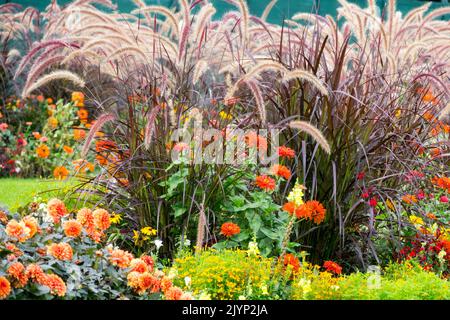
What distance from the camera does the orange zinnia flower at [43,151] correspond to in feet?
25.8

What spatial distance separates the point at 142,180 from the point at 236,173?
60 centimetres

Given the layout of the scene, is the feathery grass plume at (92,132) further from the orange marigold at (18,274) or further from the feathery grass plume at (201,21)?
the orange marigold at (18,274)

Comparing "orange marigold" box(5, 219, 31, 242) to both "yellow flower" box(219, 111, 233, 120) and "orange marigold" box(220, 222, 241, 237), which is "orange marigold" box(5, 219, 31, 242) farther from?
"yellow flower" box(219, 111, 233, 120)

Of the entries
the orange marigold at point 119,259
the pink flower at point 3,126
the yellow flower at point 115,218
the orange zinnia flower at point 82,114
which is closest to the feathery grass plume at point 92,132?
the yellow flower at point 115,218

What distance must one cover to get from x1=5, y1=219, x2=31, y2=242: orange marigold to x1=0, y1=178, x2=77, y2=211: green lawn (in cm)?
197

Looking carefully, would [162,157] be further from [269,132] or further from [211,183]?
[269,132]

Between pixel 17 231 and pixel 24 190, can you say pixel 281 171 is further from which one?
pixel 24 190

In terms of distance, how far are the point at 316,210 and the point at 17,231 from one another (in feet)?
5.63

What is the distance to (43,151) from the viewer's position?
7887 mm

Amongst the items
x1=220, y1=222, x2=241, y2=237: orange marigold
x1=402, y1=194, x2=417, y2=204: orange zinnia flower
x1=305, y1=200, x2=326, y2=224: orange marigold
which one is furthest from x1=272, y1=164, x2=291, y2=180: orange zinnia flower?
x1=402, y1=194, x2=417, y2=204: orange zinnia flower

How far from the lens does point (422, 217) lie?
4984mm

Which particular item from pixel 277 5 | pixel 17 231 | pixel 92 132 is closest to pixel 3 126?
pixel 92 132
